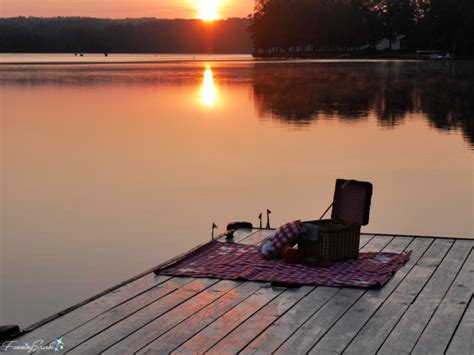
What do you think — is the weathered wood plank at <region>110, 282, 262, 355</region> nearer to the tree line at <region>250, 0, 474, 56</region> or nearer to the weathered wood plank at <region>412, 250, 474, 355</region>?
the weathered wood plank at <region>412, 250, 474, 355</region>

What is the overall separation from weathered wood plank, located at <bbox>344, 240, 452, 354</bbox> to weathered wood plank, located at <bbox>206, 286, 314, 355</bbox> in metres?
0.64

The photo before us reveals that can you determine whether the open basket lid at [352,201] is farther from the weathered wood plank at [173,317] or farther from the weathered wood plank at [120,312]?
the weathered wood plank at [120,312]

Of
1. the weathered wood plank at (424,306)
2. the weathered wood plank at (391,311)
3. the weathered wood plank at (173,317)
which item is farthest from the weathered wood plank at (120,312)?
the weathered wood plank at (424,306)

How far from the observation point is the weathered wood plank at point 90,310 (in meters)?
6.01

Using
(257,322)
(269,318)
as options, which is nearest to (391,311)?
(269,318)

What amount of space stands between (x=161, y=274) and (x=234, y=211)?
4840 mm

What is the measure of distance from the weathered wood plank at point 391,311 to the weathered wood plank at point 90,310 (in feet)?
6.10

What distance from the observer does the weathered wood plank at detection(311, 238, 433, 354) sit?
19.0ft

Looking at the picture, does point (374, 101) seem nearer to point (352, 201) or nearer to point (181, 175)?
point (181, 175)

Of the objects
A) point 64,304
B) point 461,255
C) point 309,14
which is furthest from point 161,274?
point 309,14

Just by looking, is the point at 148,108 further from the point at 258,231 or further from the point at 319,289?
the point at 319,289

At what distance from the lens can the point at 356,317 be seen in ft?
21.0

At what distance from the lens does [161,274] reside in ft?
25.2

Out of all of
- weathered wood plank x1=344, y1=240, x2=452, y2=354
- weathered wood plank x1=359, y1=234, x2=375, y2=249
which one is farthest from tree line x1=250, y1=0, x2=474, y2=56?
weathered wood plank x1=344, y1=240, x2=452, y2=354
